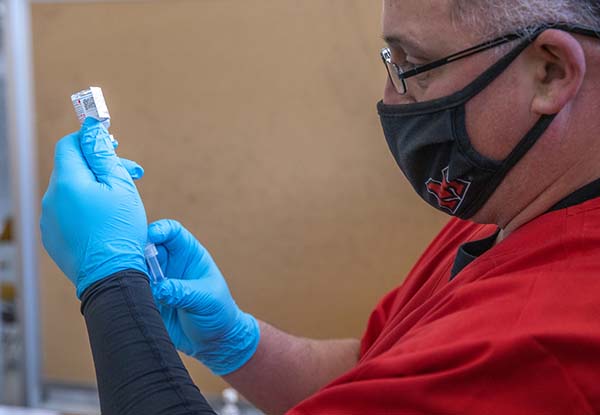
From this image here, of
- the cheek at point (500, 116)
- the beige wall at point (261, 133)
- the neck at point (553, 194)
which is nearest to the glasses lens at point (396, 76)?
the cheek at point (500, 116)

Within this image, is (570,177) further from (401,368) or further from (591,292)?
(401,368)

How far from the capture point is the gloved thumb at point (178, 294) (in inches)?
37.5

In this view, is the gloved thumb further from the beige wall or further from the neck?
the beige wall

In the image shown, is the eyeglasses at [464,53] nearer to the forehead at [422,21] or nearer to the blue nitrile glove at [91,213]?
the forehead at [422,21]

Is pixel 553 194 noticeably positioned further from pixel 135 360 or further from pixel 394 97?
pixel 135 360

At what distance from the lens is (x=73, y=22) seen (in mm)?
1845

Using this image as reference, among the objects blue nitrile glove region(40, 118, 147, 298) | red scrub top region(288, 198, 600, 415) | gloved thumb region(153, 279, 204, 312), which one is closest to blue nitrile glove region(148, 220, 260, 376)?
gloved thumb region(153, 279, 204, 312)

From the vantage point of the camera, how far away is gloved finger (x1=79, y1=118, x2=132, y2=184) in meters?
0.96

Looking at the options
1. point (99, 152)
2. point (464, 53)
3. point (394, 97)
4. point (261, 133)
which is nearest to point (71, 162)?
point (99, 152)

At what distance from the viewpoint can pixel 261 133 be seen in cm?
183

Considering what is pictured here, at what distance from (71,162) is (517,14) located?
702 millimetres

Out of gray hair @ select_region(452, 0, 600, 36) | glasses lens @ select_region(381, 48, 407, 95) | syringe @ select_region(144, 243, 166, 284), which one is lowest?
syringe @ select_region(144, 243, 166, 284)

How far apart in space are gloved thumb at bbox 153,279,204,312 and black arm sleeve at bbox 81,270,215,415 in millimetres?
159

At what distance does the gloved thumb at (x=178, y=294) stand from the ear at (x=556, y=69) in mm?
608
